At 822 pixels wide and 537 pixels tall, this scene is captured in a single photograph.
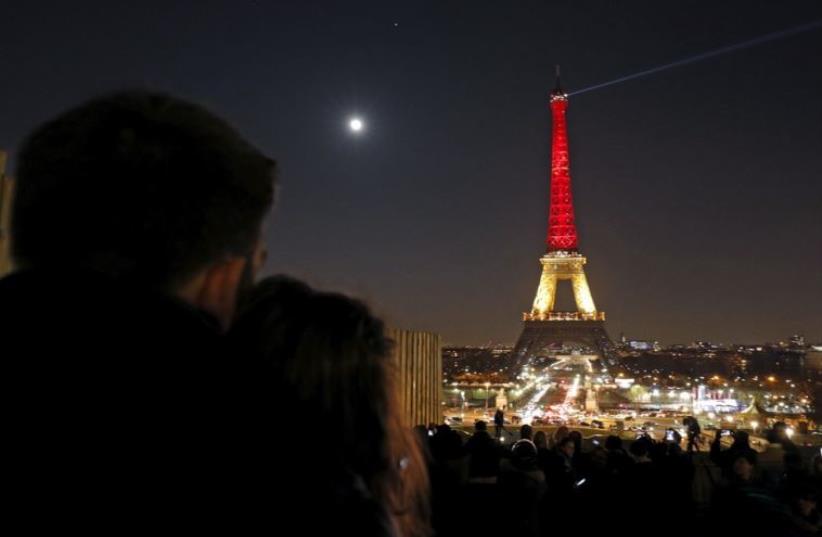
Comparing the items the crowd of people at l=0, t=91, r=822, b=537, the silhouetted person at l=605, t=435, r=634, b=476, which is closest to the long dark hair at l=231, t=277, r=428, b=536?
the crowd of people at l=0, t=91, r=822, b=537

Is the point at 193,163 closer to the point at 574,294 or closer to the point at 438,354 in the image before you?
the point at 438,354

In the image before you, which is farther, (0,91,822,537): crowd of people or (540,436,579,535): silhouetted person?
(540,436,579,535): silhouetted person

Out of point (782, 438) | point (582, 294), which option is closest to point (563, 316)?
point (582, 294)

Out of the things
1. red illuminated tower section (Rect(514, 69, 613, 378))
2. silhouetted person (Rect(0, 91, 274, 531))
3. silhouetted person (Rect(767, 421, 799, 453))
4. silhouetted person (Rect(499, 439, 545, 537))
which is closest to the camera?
silhouetted person (Rect(0, 91, 274, 531))

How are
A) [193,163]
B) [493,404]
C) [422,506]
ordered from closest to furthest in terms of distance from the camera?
1. [193,163]
2. [422,506]
3. [493,404]

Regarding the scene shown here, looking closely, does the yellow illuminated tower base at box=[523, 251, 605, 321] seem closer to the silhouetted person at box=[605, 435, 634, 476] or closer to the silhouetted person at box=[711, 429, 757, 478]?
the silhouetted person at box=[711, 429, 757, 478]

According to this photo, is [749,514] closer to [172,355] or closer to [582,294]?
[172,355]

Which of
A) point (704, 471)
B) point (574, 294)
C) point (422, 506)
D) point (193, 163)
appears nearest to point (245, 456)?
point (193, 163)

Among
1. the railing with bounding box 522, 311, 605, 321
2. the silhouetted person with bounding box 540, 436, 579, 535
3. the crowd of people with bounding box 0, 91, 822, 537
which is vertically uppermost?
the railing with bounding box 522, 311, 605, 321
